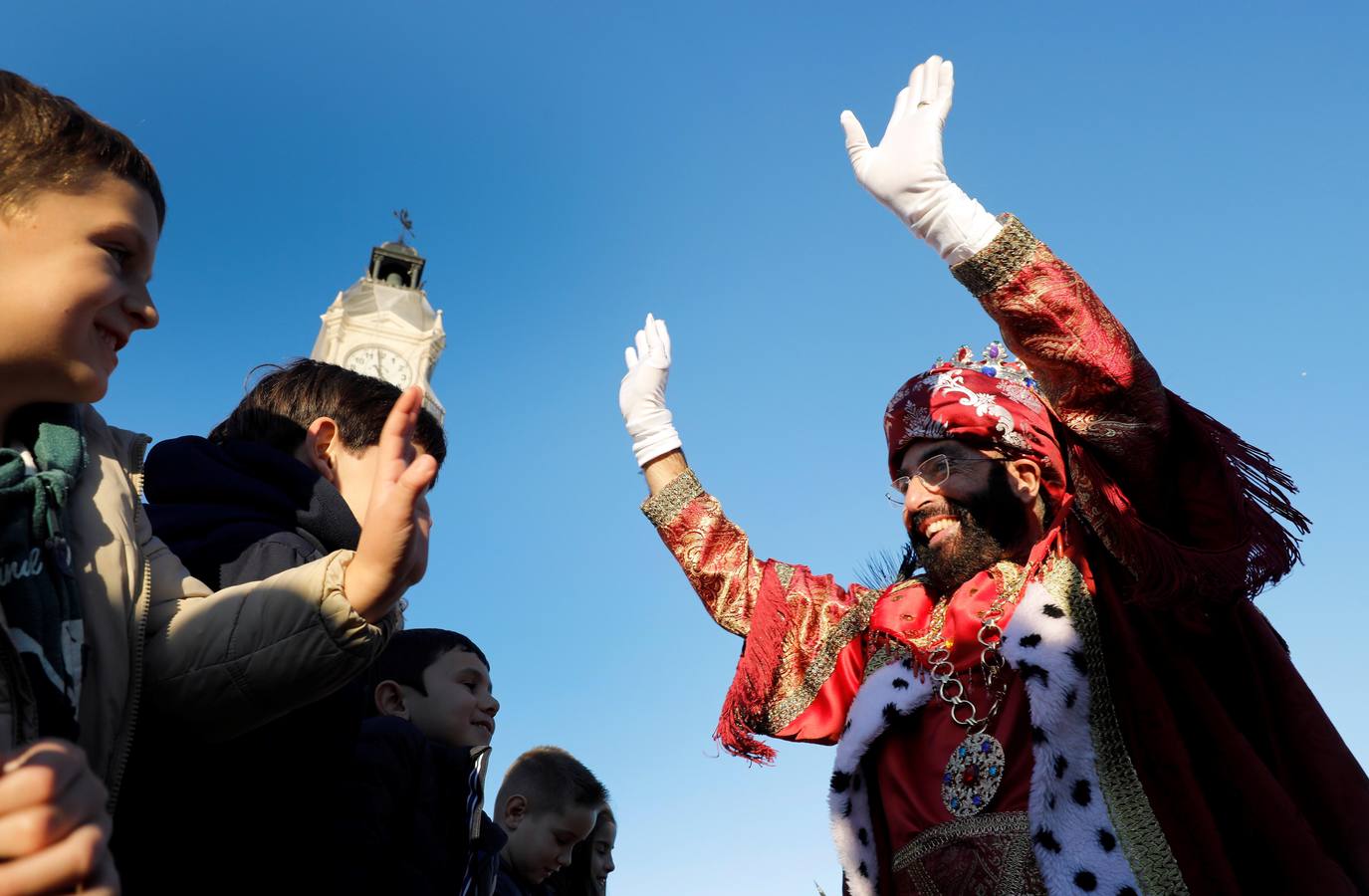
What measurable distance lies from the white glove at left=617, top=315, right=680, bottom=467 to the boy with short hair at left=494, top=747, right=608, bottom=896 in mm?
1214

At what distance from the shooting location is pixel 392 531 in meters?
1.51

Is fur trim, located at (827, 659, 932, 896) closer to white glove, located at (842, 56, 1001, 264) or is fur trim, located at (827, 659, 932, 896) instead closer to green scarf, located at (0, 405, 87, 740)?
white glove, located at (842, 56, 1001, 264)

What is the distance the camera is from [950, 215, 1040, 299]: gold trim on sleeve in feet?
9.85

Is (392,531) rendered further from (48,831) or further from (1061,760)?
(1061,760)

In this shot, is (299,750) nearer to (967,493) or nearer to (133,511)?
(133,511)

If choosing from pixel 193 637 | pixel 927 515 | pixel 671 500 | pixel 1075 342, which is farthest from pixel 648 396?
pixel 193 637

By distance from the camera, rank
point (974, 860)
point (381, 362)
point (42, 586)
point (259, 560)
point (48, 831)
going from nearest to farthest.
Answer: point (48, 831), point (42, 586), point (259, 560), point (974, 860), point (381, 362)

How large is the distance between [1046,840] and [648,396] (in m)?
2.09

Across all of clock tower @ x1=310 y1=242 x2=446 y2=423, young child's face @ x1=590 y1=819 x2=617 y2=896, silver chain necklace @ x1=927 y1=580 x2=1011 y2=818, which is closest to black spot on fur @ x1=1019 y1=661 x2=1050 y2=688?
silver chain necklace @ x1=927 y1=580 x2=1011 y2=818

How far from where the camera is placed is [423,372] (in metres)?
26.1

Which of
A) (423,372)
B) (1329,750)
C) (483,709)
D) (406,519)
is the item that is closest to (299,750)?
(406,519)

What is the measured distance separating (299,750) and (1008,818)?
1.74 meters

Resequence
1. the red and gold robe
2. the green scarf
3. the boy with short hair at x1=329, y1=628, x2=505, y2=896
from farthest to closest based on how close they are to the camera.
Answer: the red and gold robe
the boy with short hair at x1=329, y1=628, x2=505, y2=896
the green scarf

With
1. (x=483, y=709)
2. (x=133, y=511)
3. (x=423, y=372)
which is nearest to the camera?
(x=133, y=511)
